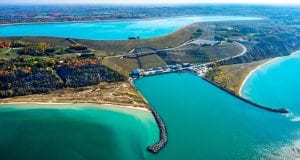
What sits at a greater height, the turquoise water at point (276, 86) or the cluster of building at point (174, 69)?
the cluster of building at point (174, 69)

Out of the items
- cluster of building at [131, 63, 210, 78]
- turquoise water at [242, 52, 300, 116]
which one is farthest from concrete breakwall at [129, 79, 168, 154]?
cluster of building at [131, 63, 210, 78]

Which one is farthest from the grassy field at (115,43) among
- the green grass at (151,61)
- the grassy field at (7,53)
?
the grassy field at (7,53)

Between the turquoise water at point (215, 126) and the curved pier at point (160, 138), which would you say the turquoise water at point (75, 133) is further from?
the turquoise water at point (215, 126)

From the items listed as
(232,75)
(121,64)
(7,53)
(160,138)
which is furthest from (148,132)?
(7,53)

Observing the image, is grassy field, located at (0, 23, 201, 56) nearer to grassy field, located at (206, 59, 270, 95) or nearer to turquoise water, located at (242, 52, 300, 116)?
grassy field, located at (206, 59, 270, 95)

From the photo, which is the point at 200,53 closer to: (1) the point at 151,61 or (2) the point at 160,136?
(1) the point at 151,61
